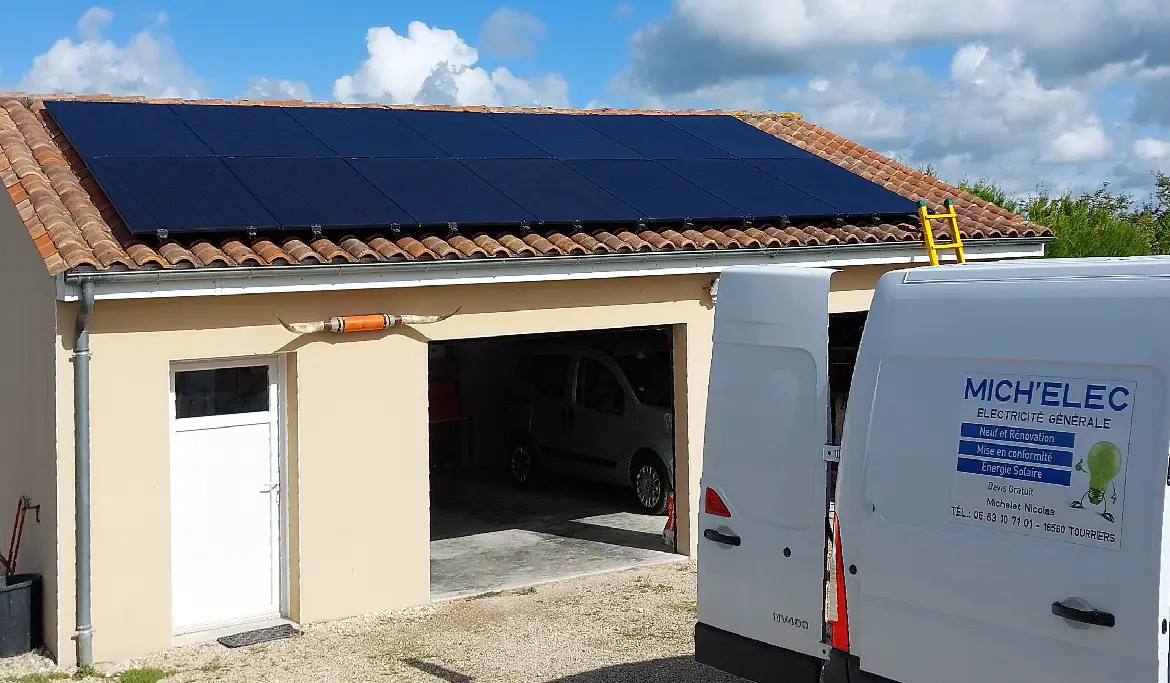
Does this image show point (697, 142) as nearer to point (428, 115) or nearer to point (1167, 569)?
point (428, 115)

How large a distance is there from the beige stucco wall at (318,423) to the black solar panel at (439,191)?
2.16 feet

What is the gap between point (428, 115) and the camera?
45.0ft

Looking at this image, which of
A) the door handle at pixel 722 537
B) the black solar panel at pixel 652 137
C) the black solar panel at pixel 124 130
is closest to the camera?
the door handle at pixel 722 537

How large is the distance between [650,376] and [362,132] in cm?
436

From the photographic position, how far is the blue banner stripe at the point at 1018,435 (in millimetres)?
5168

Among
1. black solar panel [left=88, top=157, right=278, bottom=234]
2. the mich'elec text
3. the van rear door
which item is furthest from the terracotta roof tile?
the mich'elec text

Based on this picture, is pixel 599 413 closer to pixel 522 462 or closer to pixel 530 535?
pixel 522 462

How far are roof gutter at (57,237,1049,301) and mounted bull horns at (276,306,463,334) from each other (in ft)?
0.92

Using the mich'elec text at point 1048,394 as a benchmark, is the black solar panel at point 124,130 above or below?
above

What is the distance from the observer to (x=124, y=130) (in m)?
11.2

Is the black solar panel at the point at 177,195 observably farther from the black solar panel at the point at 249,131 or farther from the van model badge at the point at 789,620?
the van model badge at the point at 789,620

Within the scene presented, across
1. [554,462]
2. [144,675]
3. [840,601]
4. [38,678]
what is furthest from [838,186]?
[38,678]

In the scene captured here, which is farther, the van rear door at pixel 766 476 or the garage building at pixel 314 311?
the garage building at pixel 314 311

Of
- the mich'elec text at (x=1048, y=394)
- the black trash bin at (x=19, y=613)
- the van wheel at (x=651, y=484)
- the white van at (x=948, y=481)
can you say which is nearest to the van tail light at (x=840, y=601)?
the white van at (x=948, y=481)
